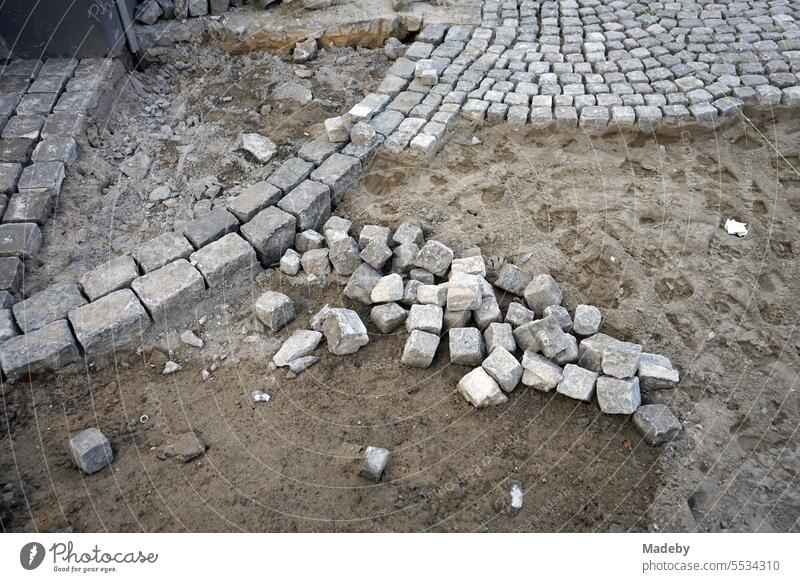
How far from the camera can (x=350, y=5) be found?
6988 millimetres

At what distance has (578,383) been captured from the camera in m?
3.63

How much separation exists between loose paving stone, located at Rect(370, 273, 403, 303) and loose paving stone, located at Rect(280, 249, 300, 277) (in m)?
0.64

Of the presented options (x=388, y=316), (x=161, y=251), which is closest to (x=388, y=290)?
(x=388, y=316)

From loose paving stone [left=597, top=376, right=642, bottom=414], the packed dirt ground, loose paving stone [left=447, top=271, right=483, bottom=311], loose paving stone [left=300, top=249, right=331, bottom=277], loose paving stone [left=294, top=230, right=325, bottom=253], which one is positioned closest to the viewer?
the packed dirt ground

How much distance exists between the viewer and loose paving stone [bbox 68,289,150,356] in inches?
154

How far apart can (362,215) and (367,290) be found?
2.84 feet

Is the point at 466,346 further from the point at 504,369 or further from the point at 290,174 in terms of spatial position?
the point at 290,174

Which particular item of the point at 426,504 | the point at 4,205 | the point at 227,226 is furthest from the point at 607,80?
the point at 4,205

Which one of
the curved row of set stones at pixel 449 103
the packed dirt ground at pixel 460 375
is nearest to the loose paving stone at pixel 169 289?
the curved row of set stones at pixel 449 103

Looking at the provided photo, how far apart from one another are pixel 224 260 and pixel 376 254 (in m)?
1.07

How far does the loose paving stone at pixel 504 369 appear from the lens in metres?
3.65

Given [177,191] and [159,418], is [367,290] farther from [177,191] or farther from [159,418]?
[177,191]

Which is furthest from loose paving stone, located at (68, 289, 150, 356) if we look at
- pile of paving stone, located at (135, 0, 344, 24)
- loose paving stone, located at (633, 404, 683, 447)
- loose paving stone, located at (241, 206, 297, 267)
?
pile of paving stone, located at (135, 0, 344, 24)

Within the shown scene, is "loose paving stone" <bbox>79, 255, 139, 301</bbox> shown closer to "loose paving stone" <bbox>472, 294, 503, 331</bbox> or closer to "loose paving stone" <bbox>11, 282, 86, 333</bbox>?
"loose paving stone" <bbox>11, 282, 86, 333</bbox>
